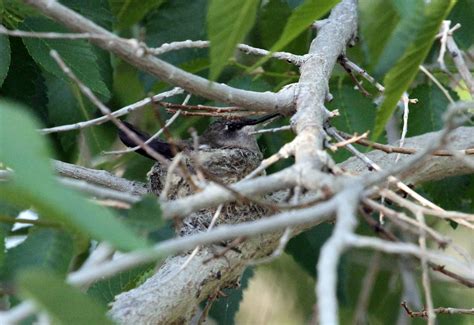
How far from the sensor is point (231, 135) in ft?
14.2

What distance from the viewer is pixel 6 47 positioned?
3.26m

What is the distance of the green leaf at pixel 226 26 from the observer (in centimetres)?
183

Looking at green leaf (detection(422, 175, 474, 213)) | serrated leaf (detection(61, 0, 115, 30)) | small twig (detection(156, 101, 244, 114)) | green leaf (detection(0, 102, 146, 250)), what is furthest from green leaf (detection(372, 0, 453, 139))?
green leaf (detection(422, 175, 474, 213))

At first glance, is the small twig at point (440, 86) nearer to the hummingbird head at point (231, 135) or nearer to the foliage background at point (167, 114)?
the foliage background at point (167, 114)

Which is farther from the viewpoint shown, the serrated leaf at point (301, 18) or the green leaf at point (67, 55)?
the green leaf at point (67, 55)

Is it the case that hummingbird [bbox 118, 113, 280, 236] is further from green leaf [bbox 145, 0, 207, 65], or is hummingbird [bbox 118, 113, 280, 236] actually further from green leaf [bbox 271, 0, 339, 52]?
green leaf [bbox 271, 0, 339, 52]

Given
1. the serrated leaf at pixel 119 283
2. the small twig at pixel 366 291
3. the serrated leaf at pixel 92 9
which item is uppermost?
the serrated leaf at pixel 92 9

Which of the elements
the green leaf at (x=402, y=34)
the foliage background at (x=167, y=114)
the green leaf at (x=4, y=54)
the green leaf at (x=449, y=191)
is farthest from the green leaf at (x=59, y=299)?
the green leaf at (x=449, y=191)

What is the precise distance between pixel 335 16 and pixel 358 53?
1.06 meters

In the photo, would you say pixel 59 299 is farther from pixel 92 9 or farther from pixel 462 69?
pixel 92 9

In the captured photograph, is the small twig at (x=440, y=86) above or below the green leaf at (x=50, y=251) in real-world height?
above

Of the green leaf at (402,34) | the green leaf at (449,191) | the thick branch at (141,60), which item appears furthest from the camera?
the green leaf at (449,191)

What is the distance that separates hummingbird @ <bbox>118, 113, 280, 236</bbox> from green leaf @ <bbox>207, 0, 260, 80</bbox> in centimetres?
165

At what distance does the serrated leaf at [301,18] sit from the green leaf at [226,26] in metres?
0.10
